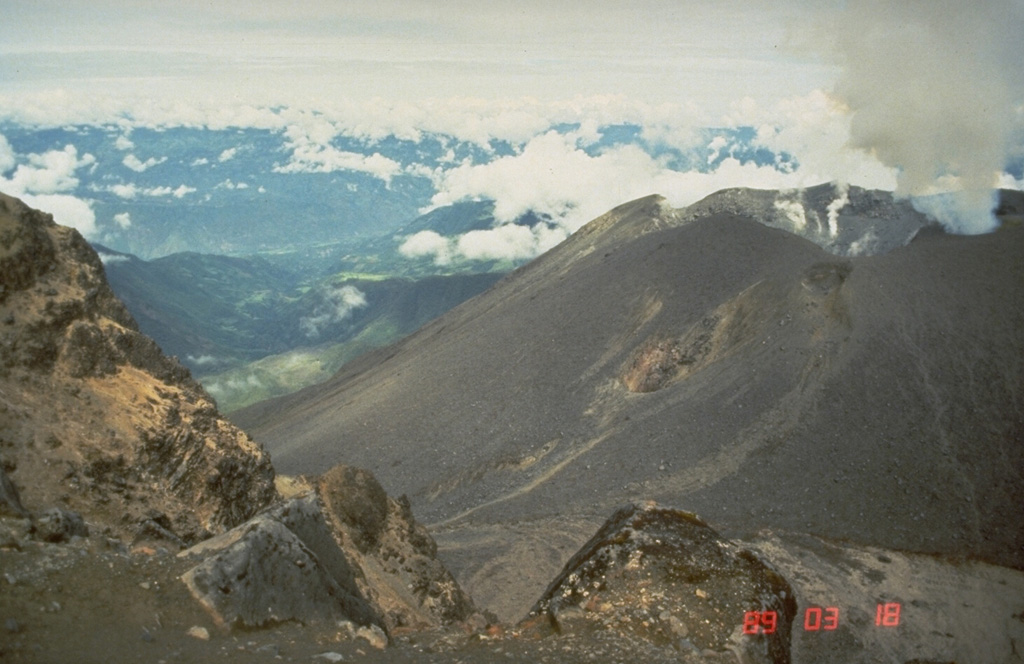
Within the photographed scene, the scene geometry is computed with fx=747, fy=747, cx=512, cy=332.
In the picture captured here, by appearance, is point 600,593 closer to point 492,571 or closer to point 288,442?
point 492,571

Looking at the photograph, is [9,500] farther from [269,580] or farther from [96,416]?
[96,416]

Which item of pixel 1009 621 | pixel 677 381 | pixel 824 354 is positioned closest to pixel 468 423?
pixel 677 381

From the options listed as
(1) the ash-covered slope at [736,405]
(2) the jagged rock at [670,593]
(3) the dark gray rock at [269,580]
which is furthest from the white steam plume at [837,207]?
(3) the dark gray rock at [269,580]

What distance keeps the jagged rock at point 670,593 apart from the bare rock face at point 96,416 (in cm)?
1202

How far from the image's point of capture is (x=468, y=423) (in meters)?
62.6

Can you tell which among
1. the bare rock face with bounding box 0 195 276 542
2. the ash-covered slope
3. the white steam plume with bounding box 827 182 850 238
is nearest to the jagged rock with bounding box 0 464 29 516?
the bare rock face with bounding box 0 195 276 542

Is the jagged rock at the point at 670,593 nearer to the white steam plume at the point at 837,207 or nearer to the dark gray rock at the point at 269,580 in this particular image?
the dark gray rock at the point at 269,580

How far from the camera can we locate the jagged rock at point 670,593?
17.9 metres

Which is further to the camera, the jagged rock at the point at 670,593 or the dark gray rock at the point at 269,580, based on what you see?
the jagged rock at the point at 670,593

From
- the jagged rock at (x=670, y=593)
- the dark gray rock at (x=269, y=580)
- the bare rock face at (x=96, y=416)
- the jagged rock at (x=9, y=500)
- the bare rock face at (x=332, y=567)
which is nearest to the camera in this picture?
the dark gray rock at (x=269, y=580)

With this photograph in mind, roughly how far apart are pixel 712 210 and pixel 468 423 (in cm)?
7482

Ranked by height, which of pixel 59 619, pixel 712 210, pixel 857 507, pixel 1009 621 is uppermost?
pixel 712 210

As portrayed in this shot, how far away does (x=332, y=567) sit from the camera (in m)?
20.8

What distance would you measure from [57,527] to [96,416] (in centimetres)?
1107
